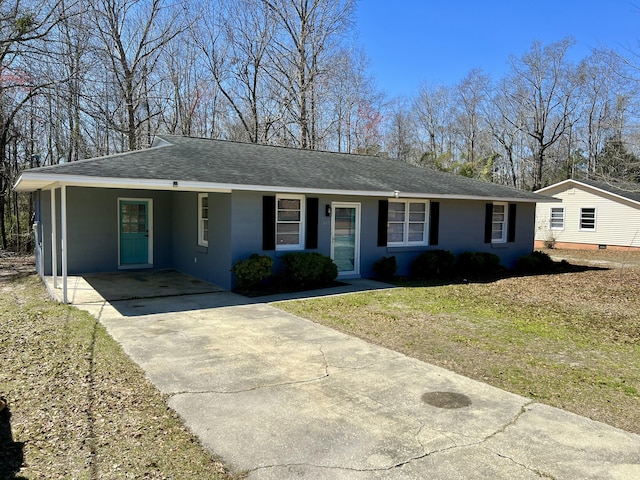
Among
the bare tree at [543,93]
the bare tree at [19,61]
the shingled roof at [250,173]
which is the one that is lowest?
the shingled roof at [250,173]

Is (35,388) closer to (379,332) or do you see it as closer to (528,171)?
(379,332)

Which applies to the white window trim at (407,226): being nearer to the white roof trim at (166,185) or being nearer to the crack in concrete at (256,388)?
the white roof trim at (166,185)

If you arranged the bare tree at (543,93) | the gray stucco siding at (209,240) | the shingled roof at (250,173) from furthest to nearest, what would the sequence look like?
the bare tree at (543,93) → the gray stucco siding at (209,240) → the shingled roof at (250,173)

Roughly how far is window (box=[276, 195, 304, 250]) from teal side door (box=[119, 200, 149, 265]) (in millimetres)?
4701

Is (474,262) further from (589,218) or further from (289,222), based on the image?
(589,218)

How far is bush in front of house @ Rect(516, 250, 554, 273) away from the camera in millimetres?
15093

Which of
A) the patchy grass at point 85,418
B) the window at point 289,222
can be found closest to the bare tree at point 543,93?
the window at point 289,222

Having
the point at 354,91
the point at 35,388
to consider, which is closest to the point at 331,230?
the point at 35,388

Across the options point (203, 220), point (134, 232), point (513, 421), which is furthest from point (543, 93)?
point (513, 421)

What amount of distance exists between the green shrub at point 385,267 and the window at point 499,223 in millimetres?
4803

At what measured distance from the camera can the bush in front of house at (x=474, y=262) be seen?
1378 centimetres

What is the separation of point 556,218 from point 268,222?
19.8 metres

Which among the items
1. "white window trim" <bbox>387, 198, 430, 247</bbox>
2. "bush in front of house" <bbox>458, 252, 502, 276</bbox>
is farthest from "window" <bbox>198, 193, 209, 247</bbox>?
"bush in front of house" <bbox>458, 252, 502, 276</bbox>

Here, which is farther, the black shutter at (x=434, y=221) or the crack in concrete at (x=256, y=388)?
the black shutter at (x=434, y=221)
